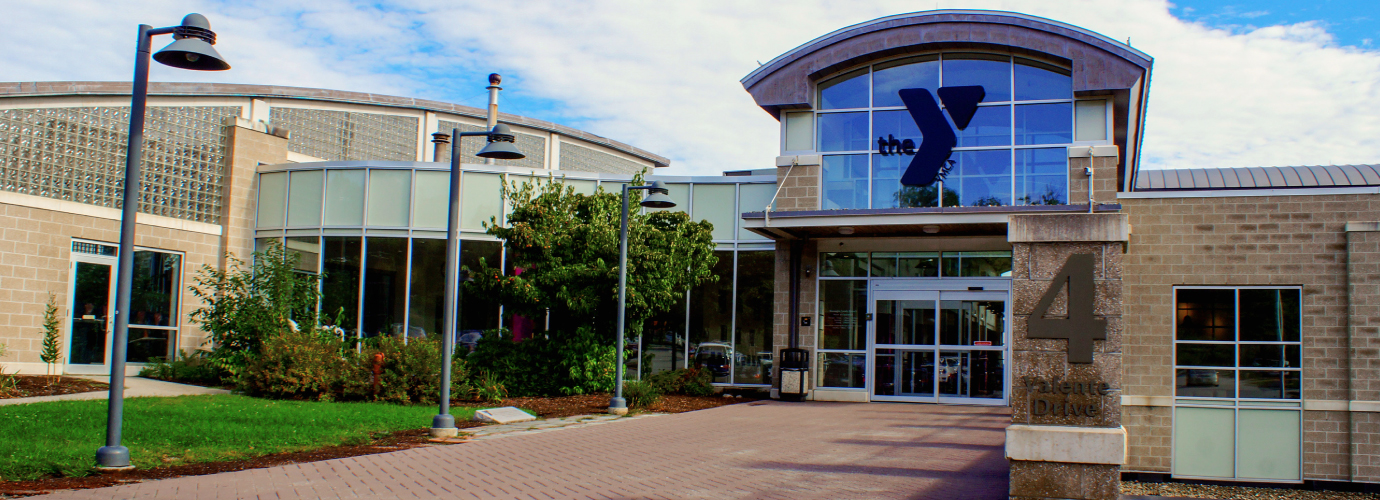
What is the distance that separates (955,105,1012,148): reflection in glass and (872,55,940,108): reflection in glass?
41.1 inches

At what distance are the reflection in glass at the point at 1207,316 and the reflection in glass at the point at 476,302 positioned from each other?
13664 mm

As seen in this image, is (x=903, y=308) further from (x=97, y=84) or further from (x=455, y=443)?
(x=97, y=84)

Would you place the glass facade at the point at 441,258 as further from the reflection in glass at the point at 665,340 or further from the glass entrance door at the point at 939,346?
the glass entrance door at the point at 939,346

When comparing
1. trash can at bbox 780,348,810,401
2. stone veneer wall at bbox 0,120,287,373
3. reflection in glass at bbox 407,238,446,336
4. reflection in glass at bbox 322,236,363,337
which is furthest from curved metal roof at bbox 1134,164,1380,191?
stone veneer wall at bbox 0,120,287,373

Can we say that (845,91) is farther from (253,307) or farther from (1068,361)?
(1068,361)

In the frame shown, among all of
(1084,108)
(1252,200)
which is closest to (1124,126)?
(1084,108)

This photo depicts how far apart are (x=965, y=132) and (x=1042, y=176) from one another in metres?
1.67

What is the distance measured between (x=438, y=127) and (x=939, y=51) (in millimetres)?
15432

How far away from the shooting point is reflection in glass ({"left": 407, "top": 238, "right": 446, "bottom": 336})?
2027 centimetres

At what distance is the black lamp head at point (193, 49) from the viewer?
828 centimetres

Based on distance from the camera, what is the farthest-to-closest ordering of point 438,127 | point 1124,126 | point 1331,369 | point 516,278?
point 438,127
point 1124,126
point 516,278
point 1331,369

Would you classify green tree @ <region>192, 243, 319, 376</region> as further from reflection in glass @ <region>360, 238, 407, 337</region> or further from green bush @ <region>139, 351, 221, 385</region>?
reflection in glass @ <region>360, 238, 407, 337</region>

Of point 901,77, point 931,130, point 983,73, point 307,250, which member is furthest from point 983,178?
point 307,250

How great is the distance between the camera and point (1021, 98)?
59.0 feet
